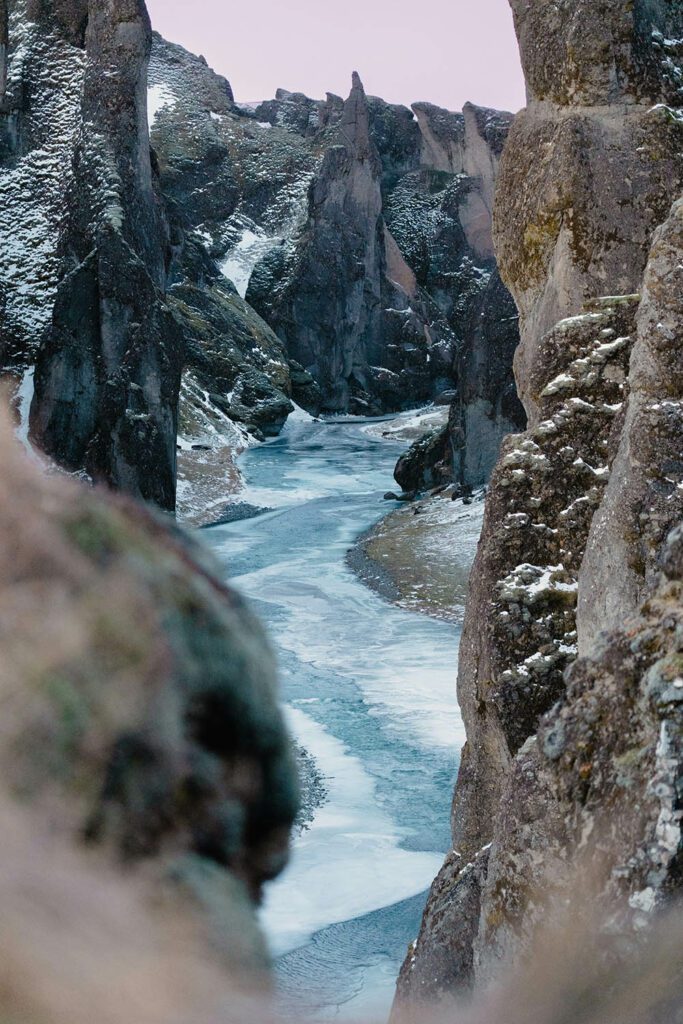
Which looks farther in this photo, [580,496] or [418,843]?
[418,843]

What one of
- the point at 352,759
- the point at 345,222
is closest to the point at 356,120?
the point at 345,222

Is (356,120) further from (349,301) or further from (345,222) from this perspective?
(349,301)

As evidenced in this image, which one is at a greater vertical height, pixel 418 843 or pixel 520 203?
pixel 520 203

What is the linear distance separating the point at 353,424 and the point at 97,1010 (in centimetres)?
6890

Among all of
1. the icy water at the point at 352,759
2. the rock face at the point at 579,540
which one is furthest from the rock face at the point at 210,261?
the rock face at the point at 579,540

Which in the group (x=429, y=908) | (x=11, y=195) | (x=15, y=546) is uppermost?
(x=11, y=195)

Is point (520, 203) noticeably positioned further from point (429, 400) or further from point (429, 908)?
point (429, 400)

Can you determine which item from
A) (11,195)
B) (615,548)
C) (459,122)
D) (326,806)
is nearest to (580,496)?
(615,548)

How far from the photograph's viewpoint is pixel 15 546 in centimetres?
135

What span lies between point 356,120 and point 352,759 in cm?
7637

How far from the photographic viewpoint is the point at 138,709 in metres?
1.35

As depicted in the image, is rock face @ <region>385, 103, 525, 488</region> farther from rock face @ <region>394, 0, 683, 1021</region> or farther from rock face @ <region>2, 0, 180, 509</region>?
rock face @ <region>394, 0, 683, 1021</region>

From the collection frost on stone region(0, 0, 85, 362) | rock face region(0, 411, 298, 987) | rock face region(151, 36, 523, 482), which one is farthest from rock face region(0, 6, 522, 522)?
rock face region(0, 411, 298, 987)

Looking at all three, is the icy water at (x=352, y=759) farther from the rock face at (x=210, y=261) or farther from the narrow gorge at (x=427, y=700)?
the rock face at (x=210, y=261)
